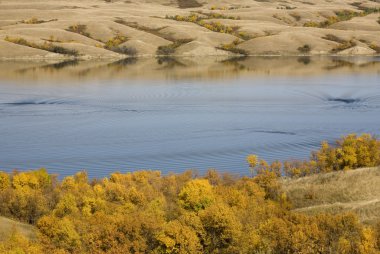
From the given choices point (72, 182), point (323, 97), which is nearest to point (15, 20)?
point (323, 97)

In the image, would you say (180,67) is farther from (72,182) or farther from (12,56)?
(72,182)

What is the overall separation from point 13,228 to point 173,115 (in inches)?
1455

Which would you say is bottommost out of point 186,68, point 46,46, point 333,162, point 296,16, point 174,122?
point 186,68

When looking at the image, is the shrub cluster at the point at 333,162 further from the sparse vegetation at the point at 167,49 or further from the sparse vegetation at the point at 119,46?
the sparse vegetation at the point at 167,49

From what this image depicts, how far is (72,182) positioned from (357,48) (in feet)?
388

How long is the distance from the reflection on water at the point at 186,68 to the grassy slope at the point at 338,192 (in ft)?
190

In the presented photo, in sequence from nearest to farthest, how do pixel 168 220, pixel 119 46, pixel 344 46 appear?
pixel 168 220
pixel 119 46
pixel 344 46

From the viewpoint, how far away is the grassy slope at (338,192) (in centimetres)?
3419

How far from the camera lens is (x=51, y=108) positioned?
69.5 m

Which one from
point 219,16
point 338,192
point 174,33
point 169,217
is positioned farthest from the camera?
point 219,16

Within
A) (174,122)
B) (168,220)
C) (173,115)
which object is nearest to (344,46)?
(173,115)

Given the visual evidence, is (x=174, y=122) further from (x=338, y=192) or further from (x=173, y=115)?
(x=338, y=192)

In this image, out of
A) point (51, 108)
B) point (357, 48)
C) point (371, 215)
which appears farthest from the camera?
point (357, 48)

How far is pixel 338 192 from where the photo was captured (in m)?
38.2
